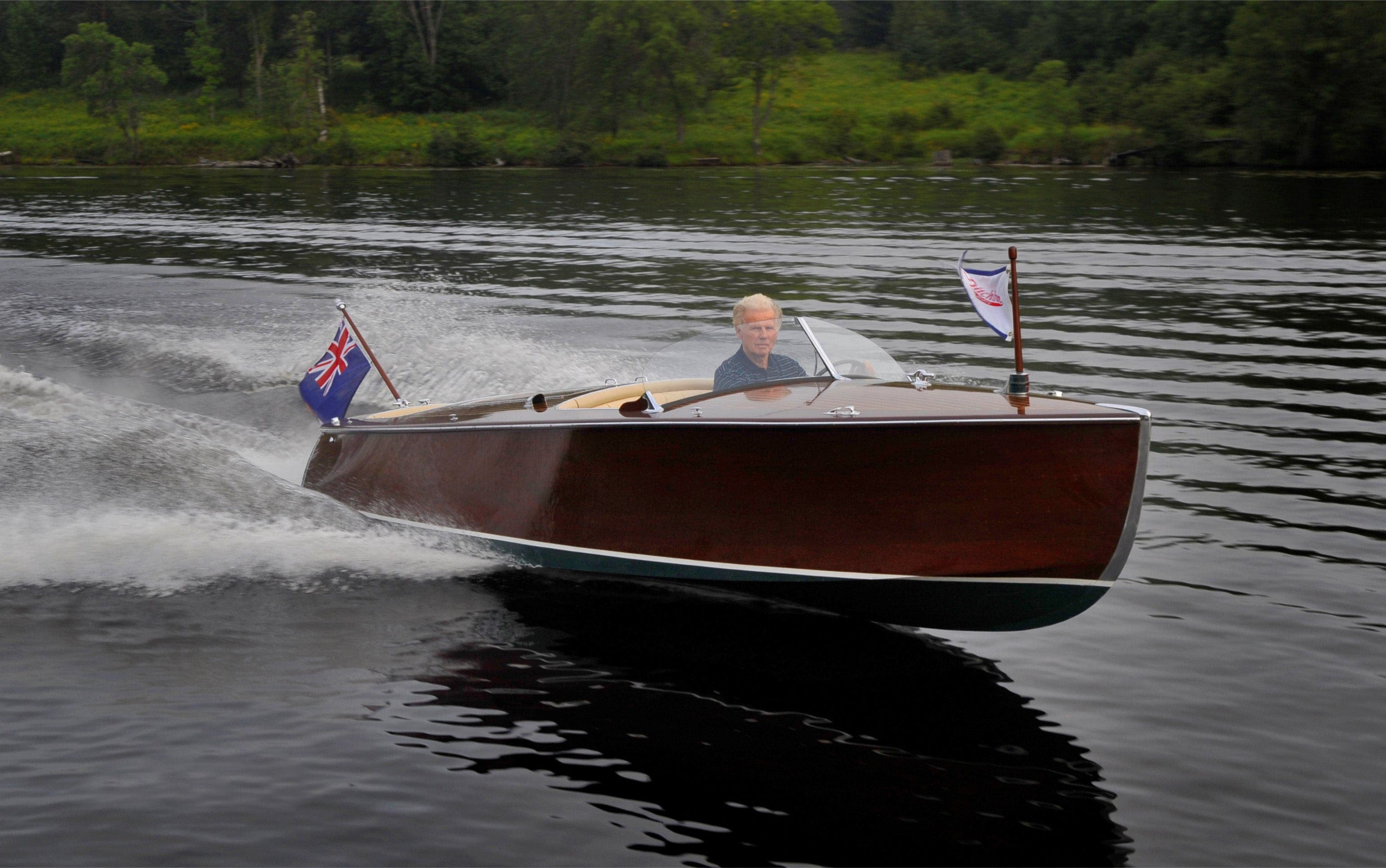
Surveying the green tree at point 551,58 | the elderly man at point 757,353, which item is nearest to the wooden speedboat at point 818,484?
the elderly man at point 757,353

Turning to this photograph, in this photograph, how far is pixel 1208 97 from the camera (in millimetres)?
46250

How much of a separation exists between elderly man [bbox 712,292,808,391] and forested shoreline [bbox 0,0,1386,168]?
39601mm

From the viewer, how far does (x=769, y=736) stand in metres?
4.89

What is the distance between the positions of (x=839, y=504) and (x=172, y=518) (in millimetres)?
4605

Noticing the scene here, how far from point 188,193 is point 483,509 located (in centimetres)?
3772

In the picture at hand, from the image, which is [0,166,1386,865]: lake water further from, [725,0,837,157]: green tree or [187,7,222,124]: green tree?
[187,7,222,124]: green tree

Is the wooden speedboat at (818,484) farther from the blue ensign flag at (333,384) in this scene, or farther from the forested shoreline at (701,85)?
the forested shoreline at (701,85)

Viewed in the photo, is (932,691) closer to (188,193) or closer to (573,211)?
(573,211)

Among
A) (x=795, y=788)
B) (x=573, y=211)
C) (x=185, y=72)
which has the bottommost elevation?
(x=795, y=788)

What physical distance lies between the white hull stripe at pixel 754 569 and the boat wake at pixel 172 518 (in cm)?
62

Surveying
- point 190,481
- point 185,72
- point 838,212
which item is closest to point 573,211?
point 838,212

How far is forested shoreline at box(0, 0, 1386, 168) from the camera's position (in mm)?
42031

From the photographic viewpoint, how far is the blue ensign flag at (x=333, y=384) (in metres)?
7.31

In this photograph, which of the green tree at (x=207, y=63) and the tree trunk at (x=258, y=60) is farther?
the green tree at (x=207, y=63)
